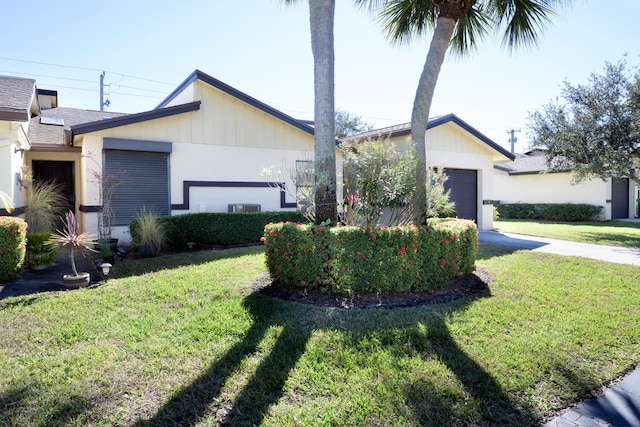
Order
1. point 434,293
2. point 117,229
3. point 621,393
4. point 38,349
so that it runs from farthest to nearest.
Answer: point 117,229 < point 434,293 < point 38,349 < point 621,393

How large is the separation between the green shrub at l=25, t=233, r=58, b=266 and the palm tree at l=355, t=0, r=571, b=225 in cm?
669

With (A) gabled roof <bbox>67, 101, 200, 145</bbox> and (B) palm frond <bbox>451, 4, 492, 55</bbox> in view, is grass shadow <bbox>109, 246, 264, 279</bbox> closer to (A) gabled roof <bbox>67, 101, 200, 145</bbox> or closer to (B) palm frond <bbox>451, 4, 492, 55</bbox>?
(A) gabled roof <bbox>67, 101, 200, 145</bbox>

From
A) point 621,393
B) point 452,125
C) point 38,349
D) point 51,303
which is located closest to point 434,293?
point 621,393

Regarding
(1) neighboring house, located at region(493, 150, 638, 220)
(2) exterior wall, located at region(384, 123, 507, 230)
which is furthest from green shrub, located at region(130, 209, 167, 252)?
(1) neighboring house, located at region(493, 150, 638, 220)

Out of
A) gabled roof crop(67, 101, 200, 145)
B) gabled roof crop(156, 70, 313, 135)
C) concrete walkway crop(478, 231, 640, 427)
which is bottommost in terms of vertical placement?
concrete walkway crop(478, 231, 640, 427)

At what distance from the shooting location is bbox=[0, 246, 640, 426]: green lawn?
2645 mm

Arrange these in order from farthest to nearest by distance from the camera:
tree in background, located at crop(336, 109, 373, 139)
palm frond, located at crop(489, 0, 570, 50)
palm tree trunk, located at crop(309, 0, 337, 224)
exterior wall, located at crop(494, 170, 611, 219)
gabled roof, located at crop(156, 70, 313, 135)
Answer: tree in background, located at crop(336, 109, 373, 139)
exterior wall, located at crop(494, 170, 611, 219)
gabled roof, located at crop(156, 70, 313, 135)
palm frond, located at crop(489, 0, 570, 50)
palm tree trunk, located at crop(309, 0, 337, 224)

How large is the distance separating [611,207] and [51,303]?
2374 cm

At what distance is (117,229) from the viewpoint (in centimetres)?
903

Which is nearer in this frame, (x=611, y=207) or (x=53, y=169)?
(x=53, y=169)

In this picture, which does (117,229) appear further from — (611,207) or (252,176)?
(611,207)

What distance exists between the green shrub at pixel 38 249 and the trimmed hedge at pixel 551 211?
69.8 feet

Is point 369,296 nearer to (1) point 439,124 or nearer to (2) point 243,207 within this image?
(2) point 243,207

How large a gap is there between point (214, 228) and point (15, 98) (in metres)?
4.69
